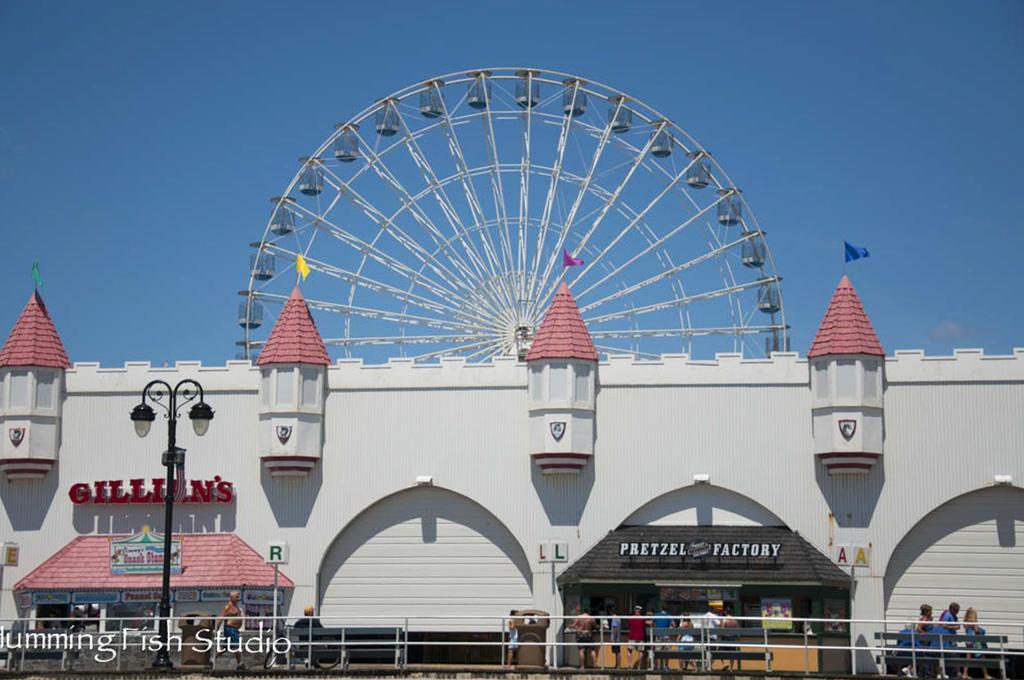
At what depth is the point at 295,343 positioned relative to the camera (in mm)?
39375

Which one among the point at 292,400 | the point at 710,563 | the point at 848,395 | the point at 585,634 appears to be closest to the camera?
the point at 585,634

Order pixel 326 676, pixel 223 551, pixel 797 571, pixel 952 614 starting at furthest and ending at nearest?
pixel 223 551, pixel 797 571, pixel 952 614, pixel 326 676

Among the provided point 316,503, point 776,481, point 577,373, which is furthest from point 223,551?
point 776,481

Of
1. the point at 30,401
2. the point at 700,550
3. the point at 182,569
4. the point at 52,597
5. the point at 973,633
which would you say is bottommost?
the point at 973,633

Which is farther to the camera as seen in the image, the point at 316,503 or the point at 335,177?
the point at 335,177

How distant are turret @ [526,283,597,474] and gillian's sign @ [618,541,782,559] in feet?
8.30

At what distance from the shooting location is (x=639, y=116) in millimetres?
48750

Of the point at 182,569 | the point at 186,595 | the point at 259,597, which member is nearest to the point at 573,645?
the point at 259,597

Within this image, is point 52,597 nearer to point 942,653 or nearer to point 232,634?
point 232,634

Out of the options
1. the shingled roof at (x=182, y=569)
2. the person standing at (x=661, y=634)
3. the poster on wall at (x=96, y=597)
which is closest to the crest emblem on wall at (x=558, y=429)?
the person standing at (x=661, y=634)

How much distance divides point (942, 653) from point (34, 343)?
23806 mm

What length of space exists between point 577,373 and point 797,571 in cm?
701

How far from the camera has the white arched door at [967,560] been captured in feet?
121

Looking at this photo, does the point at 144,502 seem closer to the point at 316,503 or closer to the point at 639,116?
the point at 316,503
